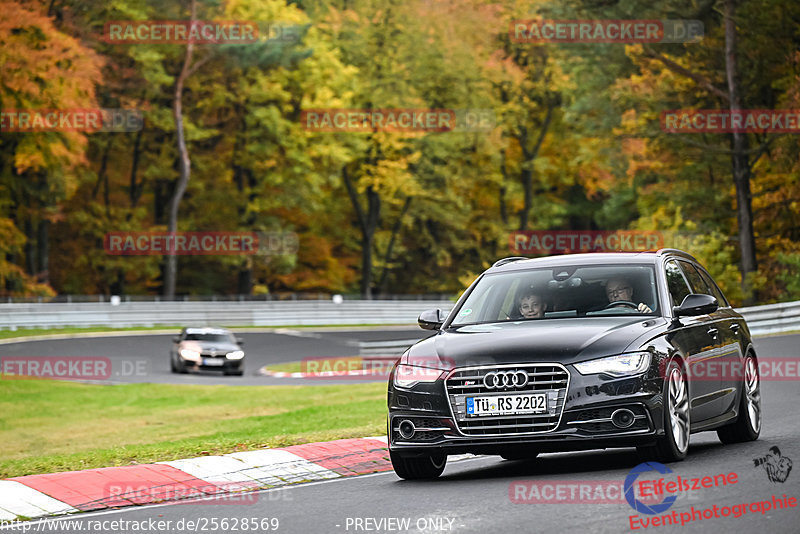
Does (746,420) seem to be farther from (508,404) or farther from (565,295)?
(508,404)

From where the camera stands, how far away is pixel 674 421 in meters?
9.20

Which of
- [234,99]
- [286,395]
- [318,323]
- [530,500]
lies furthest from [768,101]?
[530,500]

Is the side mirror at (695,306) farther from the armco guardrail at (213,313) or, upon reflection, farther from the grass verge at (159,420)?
the armco guardrail at (213,313)

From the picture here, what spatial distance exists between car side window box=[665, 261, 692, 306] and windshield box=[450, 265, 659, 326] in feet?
0.72

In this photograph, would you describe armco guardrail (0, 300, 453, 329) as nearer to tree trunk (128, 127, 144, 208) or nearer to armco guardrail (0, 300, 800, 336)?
armco guardrail (0, 300, 800, 336)

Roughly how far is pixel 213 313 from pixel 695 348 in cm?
4509

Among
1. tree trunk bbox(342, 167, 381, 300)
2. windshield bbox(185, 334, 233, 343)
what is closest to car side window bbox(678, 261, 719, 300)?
windshield bbox(185, 334, 233, 343)

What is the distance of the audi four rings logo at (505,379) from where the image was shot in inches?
348

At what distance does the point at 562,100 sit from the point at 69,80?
1248 inches

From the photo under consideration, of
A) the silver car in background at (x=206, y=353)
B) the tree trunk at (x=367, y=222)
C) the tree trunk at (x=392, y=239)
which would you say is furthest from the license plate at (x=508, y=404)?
the tree trunk at (x=392, y=239)

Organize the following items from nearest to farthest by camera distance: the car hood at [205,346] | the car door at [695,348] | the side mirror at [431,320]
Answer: the car door at [695,348], the side mirror at [431,320], the car hood at [205,346]

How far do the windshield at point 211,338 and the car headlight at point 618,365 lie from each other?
2704 cm

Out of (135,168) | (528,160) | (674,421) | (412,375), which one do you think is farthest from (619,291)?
(528,160)

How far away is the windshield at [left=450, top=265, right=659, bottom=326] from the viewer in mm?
10055
